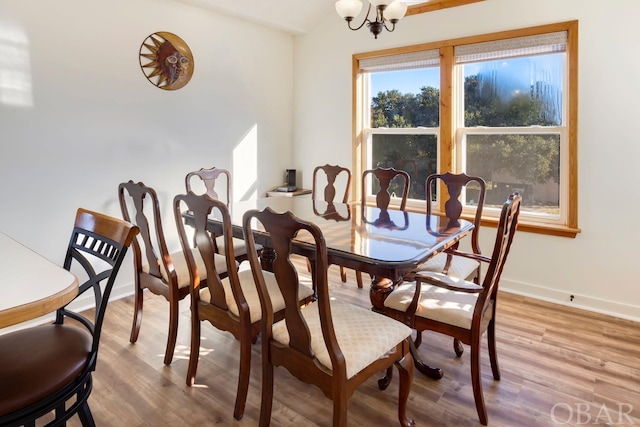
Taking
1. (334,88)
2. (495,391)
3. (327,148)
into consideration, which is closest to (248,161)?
(327,148)

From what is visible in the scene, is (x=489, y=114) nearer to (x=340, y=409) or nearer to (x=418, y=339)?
(x=418, y=339)

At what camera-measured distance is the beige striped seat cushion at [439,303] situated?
1.99 meters

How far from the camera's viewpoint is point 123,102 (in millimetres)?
3354

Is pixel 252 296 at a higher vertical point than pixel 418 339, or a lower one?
higher

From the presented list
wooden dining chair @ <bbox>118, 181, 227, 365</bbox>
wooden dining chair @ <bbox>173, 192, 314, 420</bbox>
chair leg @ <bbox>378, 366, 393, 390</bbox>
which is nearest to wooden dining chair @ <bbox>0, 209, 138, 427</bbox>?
wooden dining chair @ <bbox>173, 192, 314, 420</bbox>

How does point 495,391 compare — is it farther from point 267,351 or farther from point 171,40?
point 171,40

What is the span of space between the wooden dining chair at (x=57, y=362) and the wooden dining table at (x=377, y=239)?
78 cm

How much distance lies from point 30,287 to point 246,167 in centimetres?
329

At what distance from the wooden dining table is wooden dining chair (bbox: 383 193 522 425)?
0.11m

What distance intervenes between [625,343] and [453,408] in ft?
4.66

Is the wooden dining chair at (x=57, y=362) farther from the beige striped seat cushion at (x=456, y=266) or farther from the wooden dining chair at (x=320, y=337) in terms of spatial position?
the beige striped seat cushion at (x=456, y=266)

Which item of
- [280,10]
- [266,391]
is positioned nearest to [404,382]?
[266,391]

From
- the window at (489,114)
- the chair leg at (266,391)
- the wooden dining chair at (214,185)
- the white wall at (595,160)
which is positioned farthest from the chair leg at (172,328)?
the white wall at (595,160)

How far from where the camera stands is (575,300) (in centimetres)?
326
